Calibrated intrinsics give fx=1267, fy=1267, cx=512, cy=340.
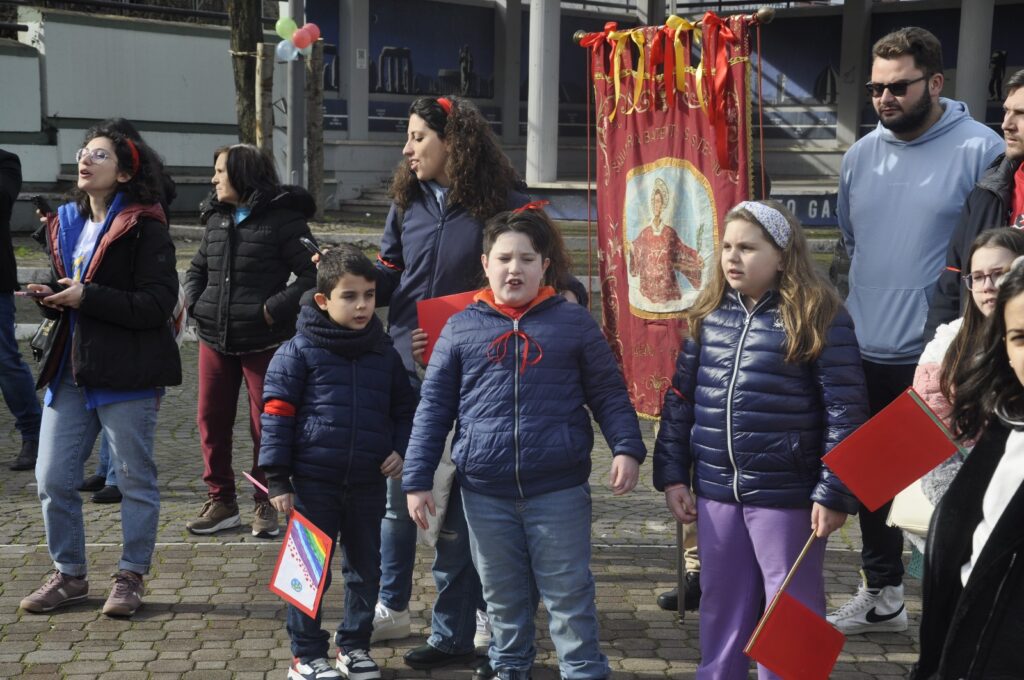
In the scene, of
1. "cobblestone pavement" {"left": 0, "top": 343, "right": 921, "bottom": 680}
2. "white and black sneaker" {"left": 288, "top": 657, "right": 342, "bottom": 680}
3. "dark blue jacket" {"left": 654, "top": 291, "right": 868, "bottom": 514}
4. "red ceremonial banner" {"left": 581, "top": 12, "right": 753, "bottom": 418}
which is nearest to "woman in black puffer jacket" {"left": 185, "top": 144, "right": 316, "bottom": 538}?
"cobblestone pavement" {"left": 0, "top": 343, "right": 921, "bottom": 680}

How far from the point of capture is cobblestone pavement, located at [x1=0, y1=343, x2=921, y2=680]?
449 cm

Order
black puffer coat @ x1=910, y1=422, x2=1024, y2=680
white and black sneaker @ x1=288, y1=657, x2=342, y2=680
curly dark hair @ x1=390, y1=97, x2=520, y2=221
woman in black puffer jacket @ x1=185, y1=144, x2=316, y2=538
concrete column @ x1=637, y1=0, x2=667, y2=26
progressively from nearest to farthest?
black puffer coat @ x1=910, y1=422, x2=1024, y2=680, white and black sneaker @ x1=288, y1=657, x2=342, y2=680, curly dark hair @ x1=390, y1=97, x2=520, y2=221, woman in black puffer jacket @ x1=185, y1=144, x2=316, y2=538, concrete column @ x1=637, y1=0, x2=667, y2=26

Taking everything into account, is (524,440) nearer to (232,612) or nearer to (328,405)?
(328,405)

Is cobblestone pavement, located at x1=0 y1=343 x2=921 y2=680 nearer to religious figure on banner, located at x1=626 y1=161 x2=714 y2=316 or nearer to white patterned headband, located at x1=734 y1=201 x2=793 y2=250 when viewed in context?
religious figure on banner, located at x1=626 y1=161 x2=714 y2=316

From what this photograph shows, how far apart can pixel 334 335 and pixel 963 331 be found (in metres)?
2.05

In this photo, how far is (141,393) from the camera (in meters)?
4.95

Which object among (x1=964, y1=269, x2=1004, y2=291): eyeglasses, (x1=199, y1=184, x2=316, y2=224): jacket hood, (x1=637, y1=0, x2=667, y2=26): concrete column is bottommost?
(x1=964, y1=269, x2=1004, y2=291): eyeglasses

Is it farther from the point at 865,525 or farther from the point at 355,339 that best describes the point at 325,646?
the point at 865,525

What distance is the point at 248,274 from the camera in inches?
231

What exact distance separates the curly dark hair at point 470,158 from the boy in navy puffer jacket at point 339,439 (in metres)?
0.47

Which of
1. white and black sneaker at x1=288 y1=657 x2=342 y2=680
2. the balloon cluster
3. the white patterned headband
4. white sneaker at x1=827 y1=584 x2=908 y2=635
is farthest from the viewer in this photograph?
the balloon cluster

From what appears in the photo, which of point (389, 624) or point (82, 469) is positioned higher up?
point (82, 469)

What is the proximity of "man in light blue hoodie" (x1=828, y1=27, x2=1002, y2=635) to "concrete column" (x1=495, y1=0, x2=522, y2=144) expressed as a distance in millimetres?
23621

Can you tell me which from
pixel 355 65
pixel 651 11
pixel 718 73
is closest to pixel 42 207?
pixel 718 73
